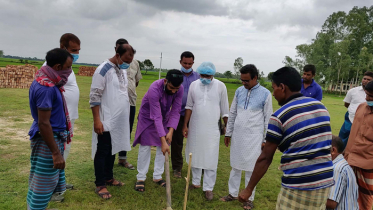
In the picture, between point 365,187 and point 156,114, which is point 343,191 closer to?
point 365,187

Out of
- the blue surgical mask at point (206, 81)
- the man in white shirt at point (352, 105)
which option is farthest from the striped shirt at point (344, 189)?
the man in white shirt at point (352, 105)

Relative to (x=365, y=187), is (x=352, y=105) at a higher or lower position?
higher

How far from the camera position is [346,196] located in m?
2.45

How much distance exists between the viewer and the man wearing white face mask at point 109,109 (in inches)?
134

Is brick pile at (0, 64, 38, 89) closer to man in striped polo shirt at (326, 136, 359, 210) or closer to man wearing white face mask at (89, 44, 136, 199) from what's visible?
man wearing white face mask at (89, 44, 136, 199)

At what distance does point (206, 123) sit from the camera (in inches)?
152

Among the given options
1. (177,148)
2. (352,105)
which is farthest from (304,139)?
(352,105)

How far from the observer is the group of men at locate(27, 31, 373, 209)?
196 centimetres

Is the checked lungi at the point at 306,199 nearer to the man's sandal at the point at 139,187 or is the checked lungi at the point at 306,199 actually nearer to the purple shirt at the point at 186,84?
the man's sandal at the point at 139,187

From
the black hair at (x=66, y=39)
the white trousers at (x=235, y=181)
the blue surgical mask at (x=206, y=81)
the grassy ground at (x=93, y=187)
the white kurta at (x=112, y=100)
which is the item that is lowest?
the grassy ground at (x=93, y=187)

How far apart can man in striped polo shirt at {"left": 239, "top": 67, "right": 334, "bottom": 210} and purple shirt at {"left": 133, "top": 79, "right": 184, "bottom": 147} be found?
1.96 m

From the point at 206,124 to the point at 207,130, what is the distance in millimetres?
92

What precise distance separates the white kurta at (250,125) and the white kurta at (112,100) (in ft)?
5.26

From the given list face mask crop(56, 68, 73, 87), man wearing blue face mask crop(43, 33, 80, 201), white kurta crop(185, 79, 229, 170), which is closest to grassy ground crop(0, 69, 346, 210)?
man wearing blue face mask crop(43, 33, 80, 201)
